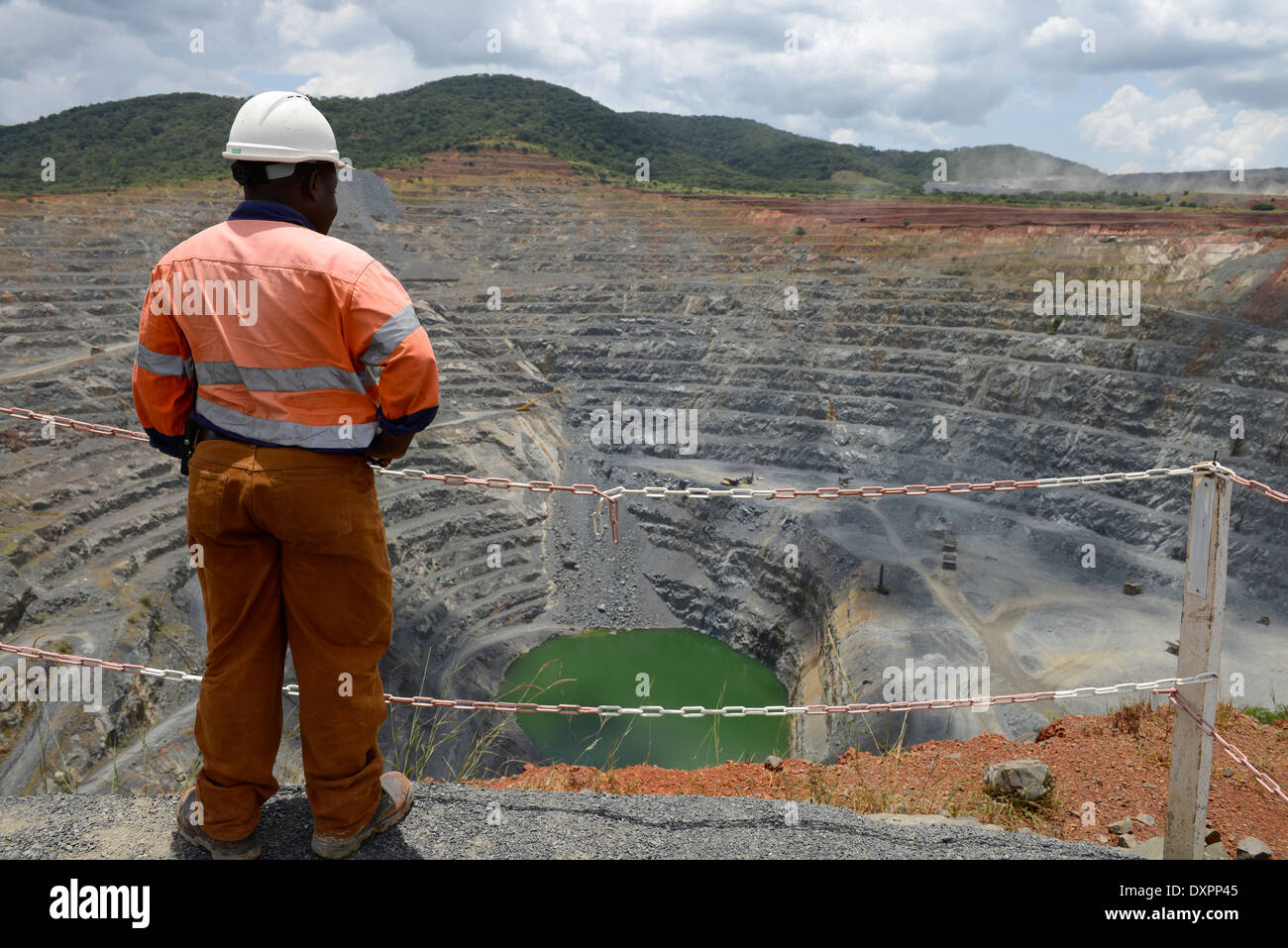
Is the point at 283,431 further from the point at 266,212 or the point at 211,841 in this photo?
the point at 211,841

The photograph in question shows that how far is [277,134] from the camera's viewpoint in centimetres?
260

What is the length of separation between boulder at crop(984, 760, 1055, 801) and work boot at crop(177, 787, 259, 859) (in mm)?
3948

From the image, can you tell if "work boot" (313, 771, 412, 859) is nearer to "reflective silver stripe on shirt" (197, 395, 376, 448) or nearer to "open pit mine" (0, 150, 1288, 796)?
"reflective silver stripe on shirt" (197, 395, 376, 448)

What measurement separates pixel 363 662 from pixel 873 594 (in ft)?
63.7

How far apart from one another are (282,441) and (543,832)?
1.78m

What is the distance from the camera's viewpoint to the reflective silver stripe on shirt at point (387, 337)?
8.11 feet

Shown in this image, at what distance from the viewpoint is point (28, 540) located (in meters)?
17.9

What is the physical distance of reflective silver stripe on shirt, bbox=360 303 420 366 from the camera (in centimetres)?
247
